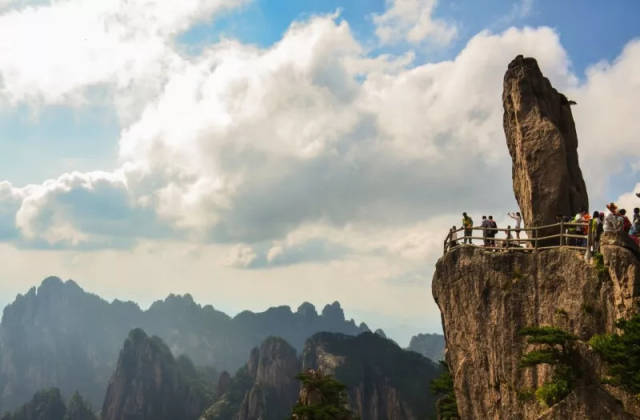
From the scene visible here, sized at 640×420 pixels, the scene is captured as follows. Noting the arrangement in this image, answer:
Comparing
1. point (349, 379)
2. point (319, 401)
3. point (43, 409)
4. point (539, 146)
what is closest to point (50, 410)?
point (43, 409)

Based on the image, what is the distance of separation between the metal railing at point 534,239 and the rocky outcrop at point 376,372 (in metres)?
123

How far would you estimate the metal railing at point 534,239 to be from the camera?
3077cm

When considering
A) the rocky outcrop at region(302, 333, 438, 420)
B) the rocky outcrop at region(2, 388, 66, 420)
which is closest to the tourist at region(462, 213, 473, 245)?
the rocky outcrop at region(302, 333, 438, 420)

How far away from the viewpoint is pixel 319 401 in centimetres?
5253

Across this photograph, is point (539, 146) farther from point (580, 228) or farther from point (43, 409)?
point (43, 409)

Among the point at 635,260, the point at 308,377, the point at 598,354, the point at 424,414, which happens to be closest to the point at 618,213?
the point at 635,260

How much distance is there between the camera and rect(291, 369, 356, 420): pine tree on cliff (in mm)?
48688

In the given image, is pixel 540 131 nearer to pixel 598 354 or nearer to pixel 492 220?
pixel 492 220

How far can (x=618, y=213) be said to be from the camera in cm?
2812

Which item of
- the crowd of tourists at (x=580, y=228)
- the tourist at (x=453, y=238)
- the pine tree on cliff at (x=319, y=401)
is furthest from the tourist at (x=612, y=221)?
the pine tree on cliff at (x=319, y=401)

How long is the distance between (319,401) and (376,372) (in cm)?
12114

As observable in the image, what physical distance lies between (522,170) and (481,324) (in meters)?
11.6

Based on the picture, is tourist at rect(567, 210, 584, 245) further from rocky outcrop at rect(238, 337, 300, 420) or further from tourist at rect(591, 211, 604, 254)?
rocky outcrop at rect(238, 337, 300, 420)

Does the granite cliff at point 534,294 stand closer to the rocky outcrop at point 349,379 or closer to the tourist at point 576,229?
the tourist at point 576,229
